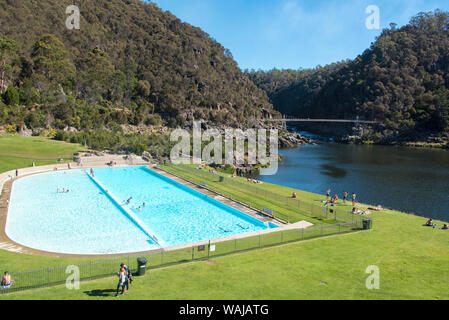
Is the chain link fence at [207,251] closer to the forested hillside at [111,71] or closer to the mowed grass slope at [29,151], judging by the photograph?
the mowed grass slope at [29,151]

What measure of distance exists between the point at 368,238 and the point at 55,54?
78.2m

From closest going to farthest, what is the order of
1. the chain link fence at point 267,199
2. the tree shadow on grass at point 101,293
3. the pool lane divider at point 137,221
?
1. the tree shadow on grass at point 101,293
2. the pool lane divider at point 137,221
3. the chain link fence at point 267,199

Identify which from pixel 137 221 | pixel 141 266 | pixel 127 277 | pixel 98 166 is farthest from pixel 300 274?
pixel 98 166

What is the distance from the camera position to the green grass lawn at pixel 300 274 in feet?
43.9

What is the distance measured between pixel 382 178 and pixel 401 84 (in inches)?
3800

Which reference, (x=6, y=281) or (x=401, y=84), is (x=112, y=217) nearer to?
(x=6, y=281)

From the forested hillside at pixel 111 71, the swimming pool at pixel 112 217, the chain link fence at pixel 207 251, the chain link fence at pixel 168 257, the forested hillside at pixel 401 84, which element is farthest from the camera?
the forested hillside at pixel 401 84

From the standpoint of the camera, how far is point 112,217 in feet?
87.6

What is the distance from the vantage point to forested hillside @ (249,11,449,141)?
11844 centimetres

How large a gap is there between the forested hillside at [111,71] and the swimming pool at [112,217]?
108 feet

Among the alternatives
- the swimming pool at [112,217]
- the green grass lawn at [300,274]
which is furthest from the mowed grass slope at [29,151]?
the green grass lawn at [300,274]
